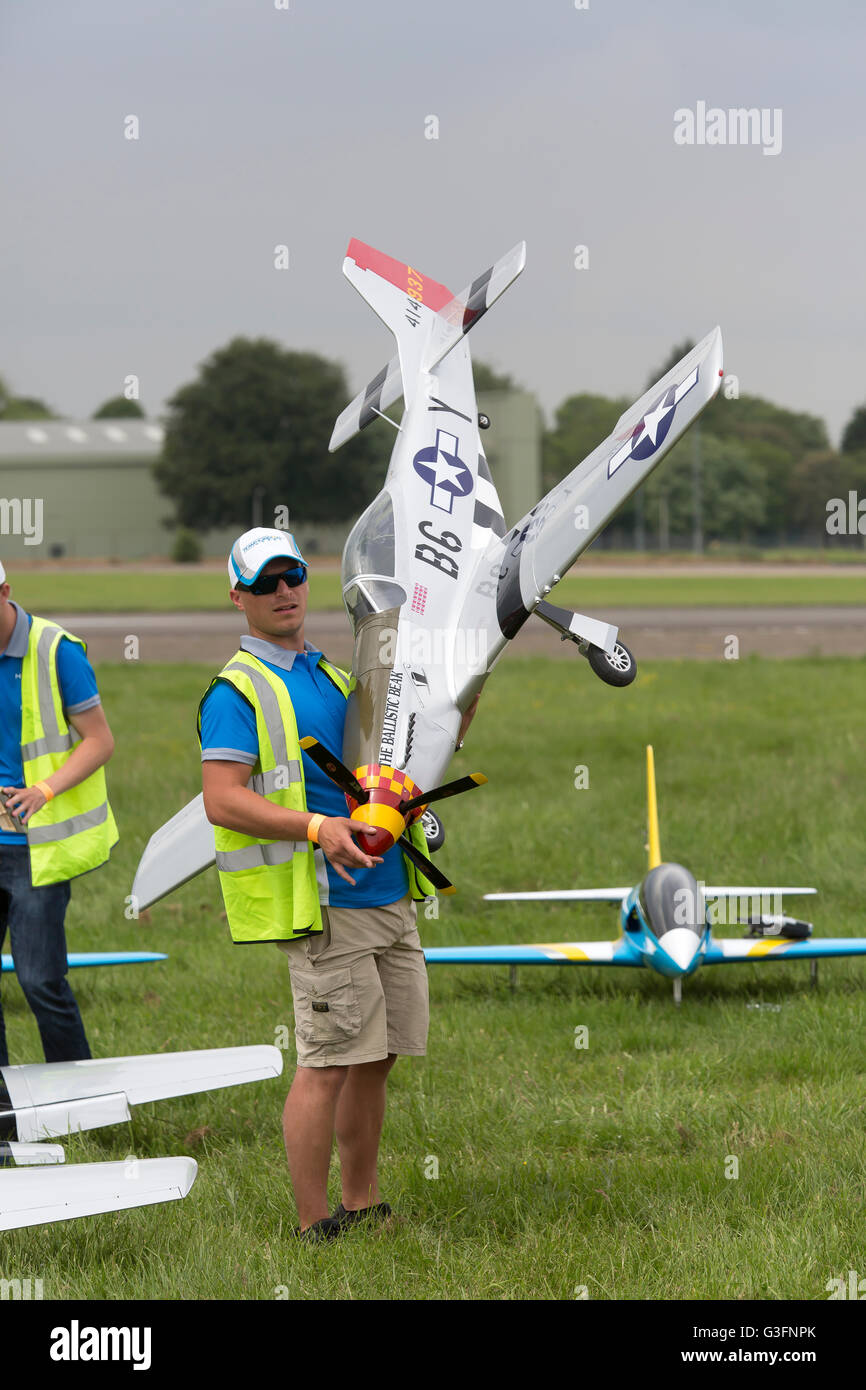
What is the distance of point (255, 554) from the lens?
455 centimetres

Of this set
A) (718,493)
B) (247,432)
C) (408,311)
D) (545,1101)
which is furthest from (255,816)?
(718,493)

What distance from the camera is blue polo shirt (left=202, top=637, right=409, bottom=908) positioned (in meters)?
4.50

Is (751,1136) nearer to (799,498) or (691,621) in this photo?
(691,621)

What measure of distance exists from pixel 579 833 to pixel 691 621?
2389cm

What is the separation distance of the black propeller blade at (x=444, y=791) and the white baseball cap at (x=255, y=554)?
91 centimetres

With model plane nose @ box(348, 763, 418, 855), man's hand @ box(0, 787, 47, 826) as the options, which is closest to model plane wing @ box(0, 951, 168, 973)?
man's hand @ box(0, 787, 47, 826)

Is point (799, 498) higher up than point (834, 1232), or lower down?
higher up

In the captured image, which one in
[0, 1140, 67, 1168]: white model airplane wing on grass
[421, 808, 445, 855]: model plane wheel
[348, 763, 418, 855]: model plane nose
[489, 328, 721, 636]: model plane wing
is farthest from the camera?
[0, 1140, 67, 1168]: white model airplane wing on grass

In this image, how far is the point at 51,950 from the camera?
5707 millimetres

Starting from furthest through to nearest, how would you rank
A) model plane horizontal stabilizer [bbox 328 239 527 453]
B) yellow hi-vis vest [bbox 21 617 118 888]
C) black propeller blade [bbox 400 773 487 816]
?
model plane horizontal stabilizer [bbox 328 239 527 453] < yellow hi-vis vest [bbox 21 617 118 888] < black propeller blade [bbox 400 773 487 816]

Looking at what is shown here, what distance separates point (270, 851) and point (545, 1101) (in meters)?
2.20

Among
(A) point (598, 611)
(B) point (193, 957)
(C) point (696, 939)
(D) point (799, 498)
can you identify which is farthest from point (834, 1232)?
(D) point (799, 498)

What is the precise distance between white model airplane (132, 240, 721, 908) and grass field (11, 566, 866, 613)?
3280 cm

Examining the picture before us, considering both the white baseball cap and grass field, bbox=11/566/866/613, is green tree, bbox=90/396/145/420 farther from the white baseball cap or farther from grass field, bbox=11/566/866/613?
the white baseball cap
